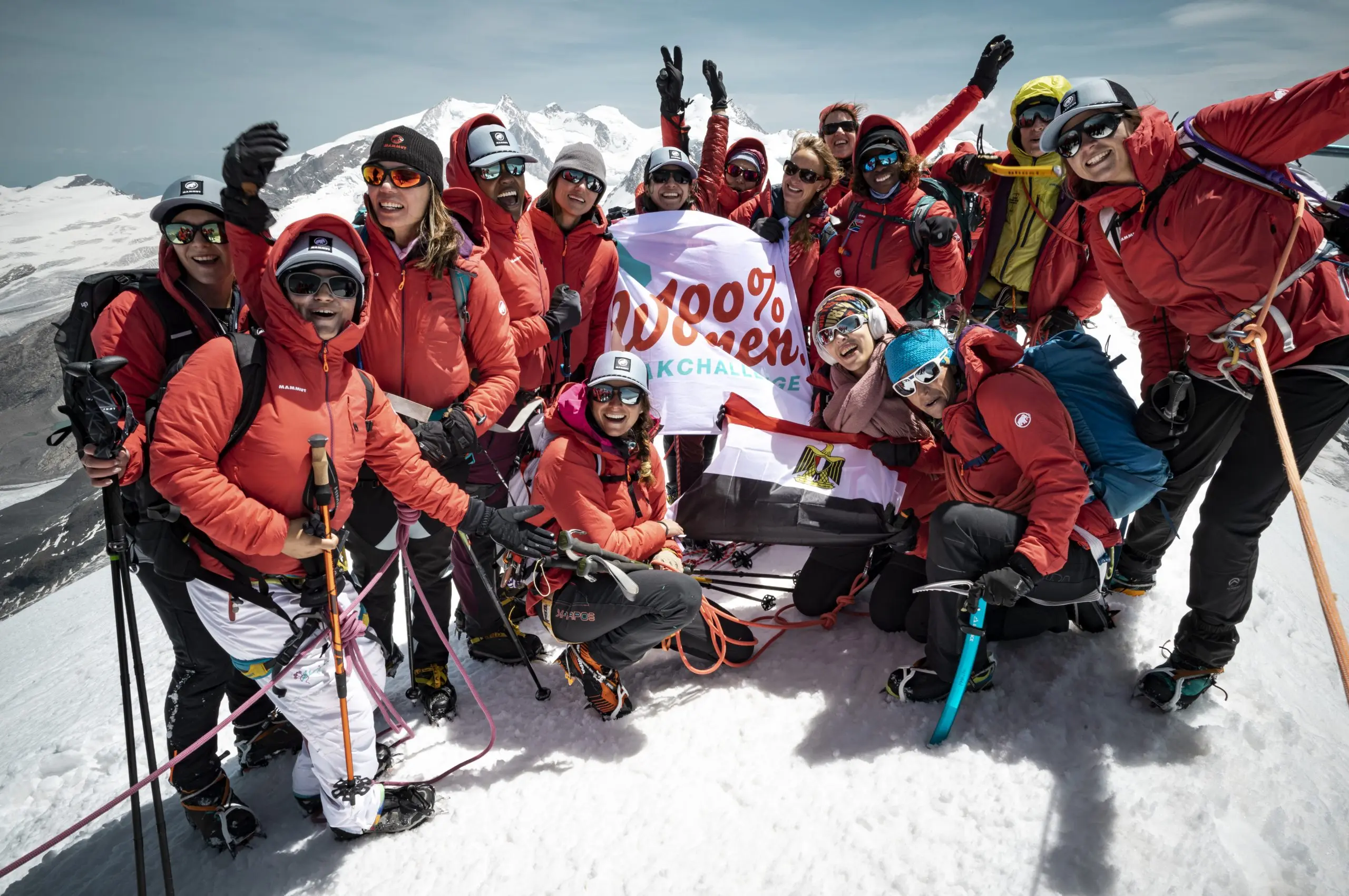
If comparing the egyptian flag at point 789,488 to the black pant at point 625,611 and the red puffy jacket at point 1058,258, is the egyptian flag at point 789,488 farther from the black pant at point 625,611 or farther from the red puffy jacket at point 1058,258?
the red puffy jacket at point 1058,258

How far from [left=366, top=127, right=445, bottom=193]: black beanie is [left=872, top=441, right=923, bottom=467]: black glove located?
3.09 m

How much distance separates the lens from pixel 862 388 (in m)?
4.34

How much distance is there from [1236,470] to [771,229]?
136 inches

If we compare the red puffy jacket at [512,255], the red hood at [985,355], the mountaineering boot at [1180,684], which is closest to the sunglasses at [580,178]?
the red puffy jacket at [512,255]

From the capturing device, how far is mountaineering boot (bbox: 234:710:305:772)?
4008 millimetres

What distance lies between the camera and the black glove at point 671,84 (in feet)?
20.6

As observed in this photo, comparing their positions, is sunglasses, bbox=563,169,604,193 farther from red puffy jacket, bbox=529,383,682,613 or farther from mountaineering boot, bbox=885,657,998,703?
mountaineering boot, bbox=885,657,998,703

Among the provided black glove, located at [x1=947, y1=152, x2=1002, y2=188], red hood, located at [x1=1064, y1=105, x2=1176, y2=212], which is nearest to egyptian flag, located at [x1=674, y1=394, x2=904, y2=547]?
red hood, located at [x1=1064, y1=105, x2=1176, y2=212]

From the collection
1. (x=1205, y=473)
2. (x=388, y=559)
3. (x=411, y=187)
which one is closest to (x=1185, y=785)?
(x=1205, y=473)

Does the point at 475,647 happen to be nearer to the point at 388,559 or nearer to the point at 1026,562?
the point at 388,559

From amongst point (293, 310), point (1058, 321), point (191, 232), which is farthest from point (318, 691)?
point (1058, 321)

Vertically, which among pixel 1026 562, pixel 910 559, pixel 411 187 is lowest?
pixel 910 559

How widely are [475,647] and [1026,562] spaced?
3.69 metres

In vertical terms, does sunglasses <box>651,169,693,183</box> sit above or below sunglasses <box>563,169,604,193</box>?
above
